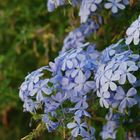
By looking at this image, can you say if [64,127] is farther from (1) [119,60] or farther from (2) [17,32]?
(2) [17,32]

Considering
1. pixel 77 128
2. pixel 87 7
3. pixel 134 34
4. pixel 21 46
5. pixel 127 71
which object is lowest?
pixel 77 128

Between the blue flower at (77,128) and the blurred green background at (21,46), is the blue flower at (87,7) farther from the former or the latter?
the blurred green background at (21,46)

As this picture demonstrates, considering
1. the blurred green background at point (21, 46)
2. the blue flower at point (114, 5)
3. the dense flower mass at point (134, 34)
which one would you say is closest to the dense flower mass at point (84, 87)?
the dense flower mass at point (134, 34)

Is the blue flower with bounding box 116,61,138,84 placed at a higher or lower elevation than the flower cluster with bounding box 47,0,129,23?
lower

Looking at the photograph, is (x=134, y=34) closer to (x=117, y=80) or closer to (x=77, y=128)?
(x=117, y=80)

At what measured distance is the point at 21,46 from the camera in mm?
2604

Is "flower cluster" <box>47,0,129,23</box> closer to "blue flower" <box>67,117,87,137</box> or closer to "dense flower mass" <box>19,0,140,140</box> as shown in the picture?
"dense flower mass" <box>19,0,140,140</box>

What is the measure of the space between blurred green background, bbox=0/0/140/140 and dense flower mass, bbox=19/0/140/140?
0.82 meters

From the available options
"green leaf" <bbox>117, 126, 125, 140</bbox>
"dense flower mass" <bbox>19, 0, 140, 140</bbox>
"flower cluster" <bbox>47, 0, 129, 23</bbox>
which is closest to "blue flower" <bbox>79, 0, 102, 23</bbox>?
"flower cluster" <bbox>47, 0, 129, 23</bbox>

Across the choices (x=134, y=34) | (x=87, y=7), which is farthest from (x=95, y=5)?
(x=134, y=34)

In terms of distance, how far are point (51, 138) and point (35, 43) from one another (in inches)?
19.4

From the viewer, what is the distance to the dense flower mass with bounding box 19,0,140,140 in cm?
147

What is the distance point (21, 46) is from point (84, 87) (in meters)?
1.11

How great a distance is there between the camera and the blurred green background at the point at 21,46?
2496 mm
